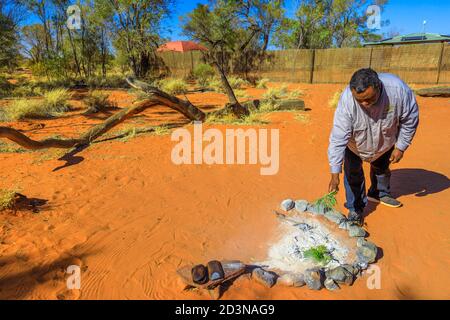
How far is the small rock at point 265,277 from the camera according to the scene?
7.90 ft

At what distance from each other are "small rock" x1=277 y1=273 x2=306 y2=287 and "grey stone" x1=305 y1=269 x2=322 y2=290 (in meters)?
0.04

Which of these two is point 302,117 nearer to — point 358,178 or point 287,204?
point 287,204

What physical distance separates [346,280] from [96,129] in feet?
16.7

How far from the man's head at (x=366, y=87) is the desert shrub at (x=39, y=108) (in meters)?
7.66

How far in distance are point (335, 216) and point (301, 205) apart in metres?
0.40

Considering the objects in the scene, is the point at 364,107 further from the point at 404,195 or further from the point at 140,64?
the point at 140,64

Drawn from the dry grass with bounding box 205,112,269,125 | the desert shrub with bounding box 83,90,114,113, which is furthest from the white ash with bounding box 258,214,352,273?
the desert shrub with bounding box 83,90,114,113

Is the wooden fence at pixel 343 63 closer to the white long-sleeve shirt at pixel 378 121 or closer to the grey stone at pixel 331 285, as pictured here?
the white long-sleeve shirt at pixel 378 121

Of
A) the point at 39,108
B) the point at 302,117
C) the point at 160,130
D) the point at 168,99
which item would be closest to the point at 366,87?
the point at 160,130

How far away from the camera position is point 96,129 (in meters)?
5.87

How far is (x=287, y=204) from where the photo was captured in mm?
3533

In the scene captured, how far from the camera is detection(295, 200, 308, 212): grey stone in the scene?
3493 mm

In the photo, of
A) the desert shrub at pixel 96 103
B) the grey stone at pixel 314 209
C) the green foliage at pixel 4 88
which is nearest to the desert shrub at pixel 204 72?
the desert shrub at pixel 96 103

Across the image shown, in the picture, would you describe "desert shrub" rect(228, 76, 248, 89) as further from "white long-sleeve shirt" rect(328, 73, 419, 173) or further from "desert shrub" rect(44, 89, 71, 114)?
"white long-sleeve shirt" rect(328, 73, 419, 173)
